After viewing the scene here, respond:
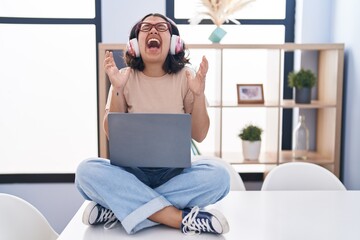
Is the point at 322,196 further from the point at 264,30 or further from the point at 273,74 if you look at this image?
the point at 264,30

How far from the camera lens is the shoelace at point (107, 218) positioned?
4.12ft

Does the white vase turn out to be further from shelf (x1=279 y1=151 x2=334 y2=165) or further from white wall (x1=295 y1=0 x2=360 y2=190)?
white wall (x1=295 y1=0 x2=360 y2=190)

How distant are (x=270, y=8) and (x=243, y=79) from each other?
1.87 feet

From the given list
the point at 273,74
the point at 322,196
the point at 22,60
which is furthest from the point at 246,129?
the point at 22,60

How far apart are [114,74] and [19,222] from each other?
2.19ft

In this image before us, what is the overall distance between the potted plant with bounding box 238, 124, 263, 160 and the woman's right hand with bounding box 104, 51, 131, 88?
1.50 meters

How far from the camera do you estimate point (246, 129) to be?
2.73 metres

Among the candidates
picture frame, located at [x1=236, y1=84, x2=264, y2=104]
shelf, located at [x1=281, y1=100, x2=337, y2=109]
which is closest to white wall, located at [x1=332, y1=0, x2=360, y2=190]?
shelf, located at [x1=281, y1=100, x2=337, y2=109]

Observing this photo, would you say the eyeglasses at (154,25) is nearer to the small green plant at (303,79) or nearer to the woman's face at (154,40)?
the woman's face at (154,40)

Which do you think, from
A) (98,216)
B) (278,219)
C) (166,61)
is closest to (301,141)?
(278,219)

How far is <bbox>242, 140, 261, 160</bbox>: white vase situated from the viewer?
2.68 metres

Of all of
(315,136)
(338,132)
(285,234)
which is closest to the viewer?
(285,234)

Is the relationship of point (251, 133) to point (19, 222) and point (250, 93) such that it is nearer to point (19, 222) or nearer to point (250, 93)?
point (250, 93)

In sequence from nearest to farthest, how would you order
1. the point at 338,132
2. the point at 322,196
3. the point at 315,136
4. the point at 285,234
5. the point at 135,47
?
the point at 285,234
the point at 135,47
the point at 322,196
the point at 338,132
the point at 315,136
